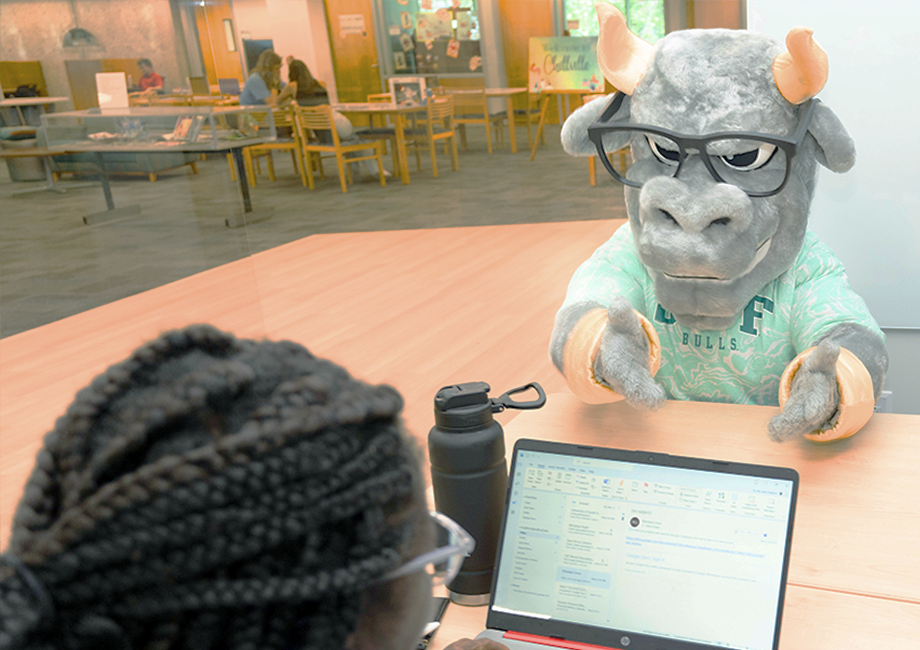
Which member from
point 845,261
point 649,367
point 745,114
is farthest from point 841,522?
point 845,261

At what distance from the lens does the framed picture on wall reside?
5711 mm

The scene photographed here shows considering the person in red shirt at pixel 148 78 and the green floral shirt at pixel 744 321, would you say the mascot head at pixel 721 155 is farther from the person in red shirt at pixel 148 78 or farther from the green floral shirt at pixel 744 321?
the person in red shirt at pixel 148 78

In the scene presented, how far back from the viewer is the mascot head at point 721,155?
1302 millimetres

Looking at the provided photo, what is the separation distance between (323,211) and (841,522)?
516 cm

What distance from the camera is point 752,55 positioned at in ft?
4.43

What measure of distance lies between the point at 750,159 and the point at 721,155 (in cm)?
5

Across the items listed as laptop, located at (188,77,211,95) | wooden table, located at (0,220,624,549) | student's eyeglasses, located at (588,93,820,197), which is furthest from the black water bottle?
laptop, located at (188,77,211,95)

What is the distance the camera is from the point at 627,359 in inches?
51.0

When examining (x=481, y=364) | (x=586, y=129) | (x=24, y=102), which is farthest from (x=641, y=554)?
→ (x=24, y=102)

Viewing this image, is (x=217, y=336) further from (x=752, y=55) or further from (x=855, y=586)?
(x=752, y=55)

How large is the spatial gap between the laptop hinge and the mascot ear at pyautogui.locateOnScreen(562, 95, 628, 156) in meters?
0.96

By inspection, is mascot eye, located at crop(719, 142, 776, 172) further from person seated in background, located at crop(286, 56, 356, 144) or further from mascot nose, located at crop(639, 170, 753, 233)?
person seated in background, located at crop(286, 56, 356, 144)

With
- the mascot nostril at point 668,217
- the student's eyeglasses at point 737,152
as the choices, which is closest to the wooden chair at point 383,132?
the student's eyeglasses at point 737,152

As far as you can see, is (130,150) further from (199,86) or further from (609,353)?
(609,353)
